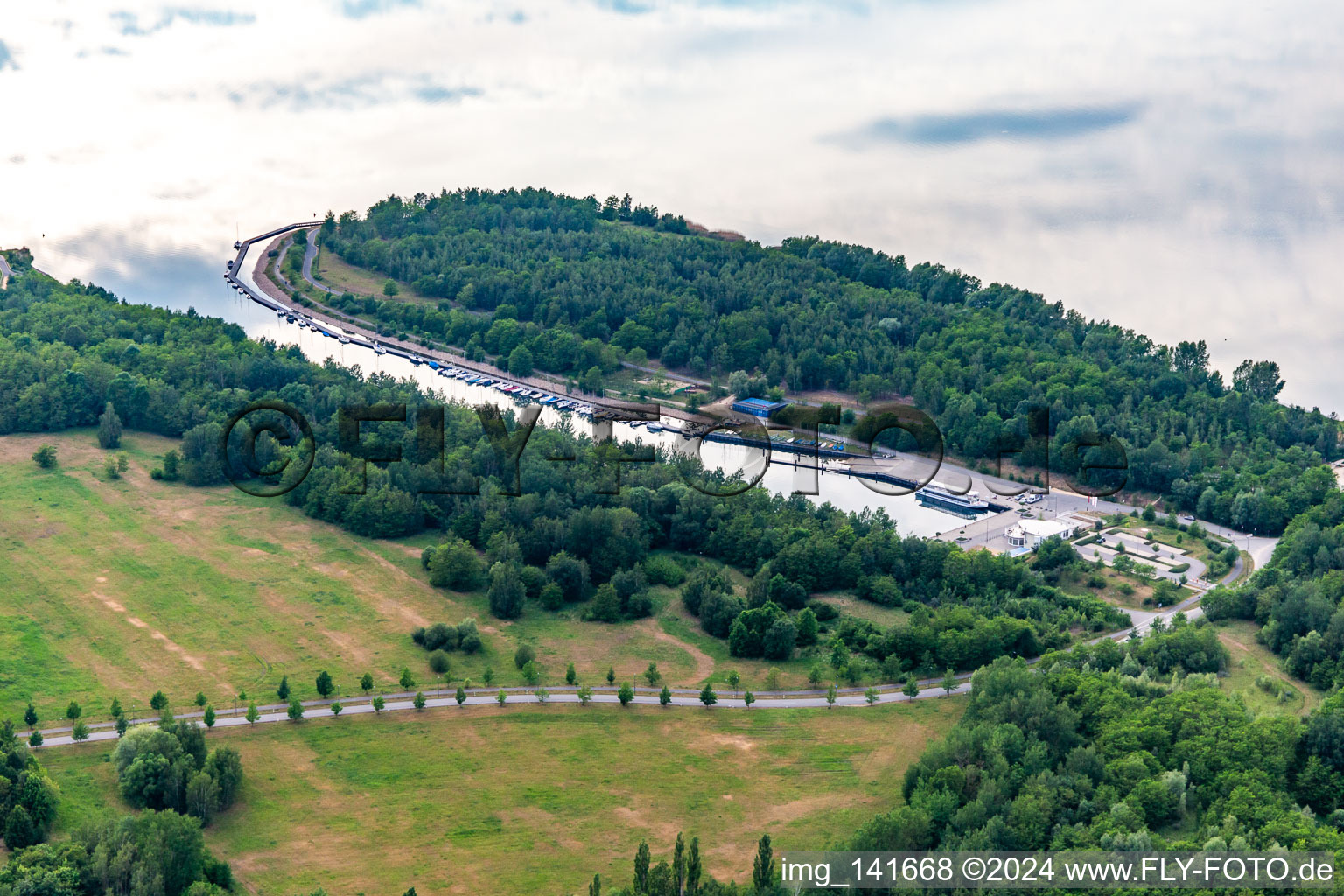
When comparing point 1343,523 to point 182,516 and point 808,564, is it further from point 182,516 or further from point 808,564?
point 182,516

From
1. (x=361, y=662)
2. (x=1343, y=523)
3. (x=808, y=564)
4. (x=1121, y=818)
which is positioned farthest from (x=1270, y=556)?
(x=361, y=662)

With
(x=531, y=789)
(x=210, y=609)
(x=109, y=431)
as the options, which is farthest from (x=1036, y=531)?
(x=109, y=431)

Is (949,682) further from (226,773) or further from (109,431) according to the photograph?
(109,431)

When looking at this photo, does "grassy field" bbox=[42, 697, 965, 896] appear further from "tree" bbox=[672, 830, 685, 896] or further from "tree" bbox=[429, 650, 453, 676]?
"tree" bbox=[429, 650, 453, 676]

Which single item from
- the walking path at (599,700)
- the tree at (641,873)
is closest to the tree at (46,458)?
the walking path at (599,700)

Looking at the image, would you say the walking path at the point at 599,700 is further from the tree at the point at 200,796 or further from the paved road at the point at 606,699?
the tree at the point at 200,796

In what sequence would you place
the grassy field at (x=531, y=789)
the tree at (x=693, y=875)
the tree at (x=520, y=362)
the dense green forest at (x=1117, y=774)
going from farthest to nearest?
the tree at (x=520, y=362), the grassy field at (x=531, y=789), the dense green forest at (x=1117, y=774), the tree at (x=693, y=875)
